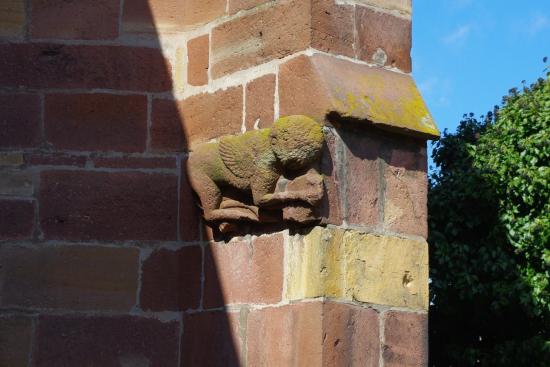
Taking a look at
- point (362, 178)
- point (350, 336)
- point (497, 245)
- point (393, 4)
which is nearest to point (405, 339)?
point (350, 336)

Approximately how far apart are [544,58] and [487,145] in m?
1.22

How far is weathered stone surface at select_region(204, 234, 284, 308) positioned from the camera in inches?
153

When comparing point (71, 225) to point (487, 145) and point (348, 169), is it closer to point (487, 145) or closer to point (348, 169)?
point (348, 169)

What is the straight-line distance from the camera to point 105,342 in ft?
14.0

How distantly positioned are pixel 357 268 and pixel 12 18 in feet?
6.16

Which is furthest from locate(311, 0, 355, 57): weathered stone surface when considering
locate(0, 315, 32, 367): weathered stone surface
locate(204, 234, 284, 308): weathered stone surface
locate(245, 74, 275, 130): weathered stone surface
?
locate(0, 315, 32, 367): weathered stone surface

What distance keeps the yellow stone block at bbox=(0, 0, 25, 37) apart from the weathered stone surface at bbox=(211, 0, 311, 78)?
835 millimetres

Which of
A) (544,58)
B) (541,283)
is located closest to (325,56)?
(541,283)

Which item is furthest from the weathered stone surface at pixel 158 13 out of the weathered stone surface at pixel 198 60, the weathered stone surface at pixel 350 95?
the weathered stone surface at pixel 350 95

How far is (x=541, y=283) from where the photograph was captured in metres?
9.66

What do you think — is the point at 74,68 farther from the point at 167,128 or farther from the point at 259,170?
the point at 259,170

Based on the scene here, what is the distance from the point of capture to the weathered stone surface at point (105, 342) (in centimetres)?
423

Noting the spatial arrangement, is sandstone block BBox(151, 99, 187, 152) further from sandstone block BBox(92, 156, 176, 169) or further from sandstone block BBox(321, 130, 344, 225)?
sandstone block BBox(321, 130, 344, 225)

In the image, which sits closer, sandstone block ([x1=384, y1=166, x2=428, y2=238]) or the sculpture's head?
the sculpture's head
